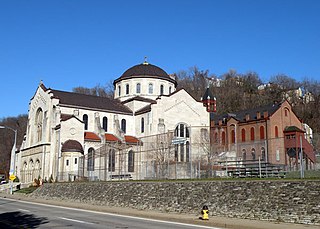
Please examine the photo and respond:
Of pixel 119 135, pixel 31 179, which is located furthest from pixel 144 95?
pixel 31 179

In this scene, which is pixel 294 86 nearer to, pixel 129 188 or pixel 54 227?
pixel 129 188

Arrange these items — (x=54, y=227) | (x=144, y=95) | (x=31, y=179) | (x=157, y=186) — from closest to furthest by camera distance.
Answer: (x=54, y=227)
(x=157, y=186)
(x=31, y=179)
(x=144, y=95)

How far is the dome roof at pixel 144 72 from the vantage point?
65.9 meters

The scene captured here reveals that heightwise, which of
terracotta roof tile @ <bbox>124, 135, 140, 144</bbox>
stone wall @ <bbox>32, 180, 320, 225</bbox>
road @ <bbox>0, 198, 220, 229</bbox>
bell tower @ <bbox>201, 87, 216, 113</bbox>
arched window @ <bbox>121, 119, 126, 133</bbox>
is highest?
bell tower @ <bbox>201, 87, 216, 113</bbox>

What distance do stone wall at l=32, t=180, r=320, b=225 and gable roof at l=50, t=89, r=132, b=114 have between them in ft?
93.2

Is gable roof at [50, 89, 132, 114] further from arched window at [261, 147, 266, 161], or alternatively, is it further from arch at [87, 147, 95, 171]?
arched window at [261, 147, 266, 161]

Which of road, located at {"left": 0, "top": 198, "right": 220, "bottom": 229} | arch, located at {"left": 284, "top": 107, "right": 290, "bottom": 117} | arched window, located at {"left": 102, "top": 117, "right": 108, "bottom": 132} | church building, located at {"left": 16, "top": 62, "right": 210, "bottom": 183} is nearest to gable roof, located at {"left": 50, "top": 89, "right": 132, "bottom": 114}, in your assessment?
church building, located at {"left": 16, "top": 62, "right": 210, "bottom": 183}

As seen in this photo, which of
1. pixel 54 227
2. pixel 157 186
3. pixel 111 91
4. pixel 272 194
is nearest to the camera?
pixel 54 227

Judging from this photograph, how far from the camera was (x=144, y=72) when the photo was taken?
218 ft

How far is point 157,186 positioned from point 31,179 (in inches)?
1451

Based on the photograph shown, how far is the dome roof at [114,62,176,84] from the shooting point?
6594 cm

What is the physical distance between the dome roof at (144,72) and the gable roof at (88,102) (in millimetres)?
5811

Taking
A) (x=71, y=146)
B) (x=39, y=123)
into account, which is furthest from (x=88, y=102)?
(x=71, y=146)

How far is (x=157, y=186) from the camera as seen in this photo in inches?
997
